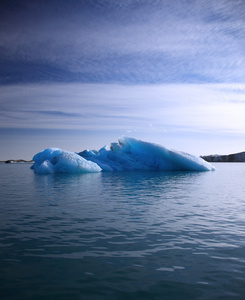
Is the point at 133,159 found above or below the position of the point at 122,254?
above

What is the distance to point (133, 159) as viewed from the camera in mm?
32219

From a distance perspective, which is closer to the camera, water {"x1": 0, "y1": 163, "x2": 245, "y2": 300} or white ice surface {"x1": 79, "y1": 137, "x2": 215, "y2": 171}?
water {"x1": 0, "y1": 163, "x2": 245, "y2": 300}

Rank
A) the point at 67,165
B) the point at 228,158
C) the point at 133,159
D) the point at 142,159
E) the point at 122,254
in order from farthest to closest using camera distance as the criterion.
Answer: the point at 228,158 → the point at 133,159 → the point at 142,159 → the point at 67,165 → the point at 122,254

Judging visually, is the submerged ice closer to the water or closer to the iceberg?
the iceberg

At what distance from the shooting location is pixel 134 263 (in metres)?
4.10

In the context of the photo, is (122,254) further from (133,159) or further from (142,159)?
(133,159)

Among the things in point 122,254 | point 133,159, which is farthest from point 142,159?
point 122,254

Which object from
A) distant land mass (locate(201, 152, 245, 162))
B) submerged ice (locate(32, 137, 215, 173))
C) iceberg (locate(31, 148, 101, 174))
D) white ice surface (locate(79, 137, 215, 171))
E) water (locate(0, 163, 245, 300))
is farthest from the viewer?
distant land mass (locate(201, 152, 245, 162))

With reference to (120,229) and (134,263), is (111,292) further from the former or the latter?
(120,229)

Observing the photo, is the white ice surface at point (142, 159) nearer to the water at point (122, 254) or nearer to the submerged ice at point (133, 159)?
the submerged ice at point (133, 159)

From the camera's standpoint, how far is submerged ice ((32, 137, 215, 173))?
89.3ft

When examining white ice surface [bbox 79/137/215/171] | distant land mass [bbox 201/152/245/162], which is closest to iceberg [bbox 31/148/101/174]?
white ice surface [bbox 79/137/215/171]

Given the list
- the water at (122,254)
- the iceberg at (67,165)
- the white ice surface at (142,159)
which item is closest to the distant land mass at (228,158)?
the white ice surface at (142,159)

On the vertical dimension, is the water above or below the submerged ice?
below
